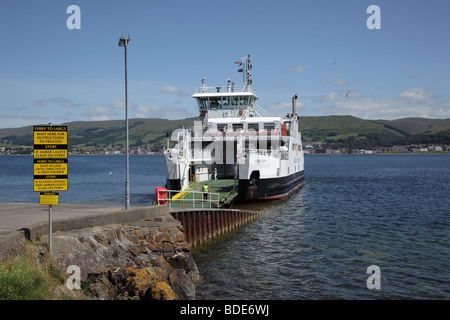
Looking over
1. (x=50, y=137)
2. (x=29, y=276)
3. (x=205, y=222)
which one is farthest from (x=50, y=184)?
(x=205, y=222)

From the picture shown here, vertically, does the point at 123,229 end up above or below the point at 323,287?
above

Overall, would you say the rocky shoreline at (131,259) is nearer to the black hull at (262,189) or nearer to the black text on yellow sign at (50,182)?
the black text on yellow sign at (50,182)

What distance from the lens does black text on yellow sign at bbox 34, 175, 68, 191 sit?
9531mm

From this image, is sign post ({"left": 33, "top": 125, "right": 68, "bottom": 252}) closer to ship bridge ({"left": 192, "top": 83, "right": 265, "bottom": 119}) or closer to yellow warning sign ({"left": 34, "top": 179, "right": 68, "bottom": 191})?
yellow warning sign ({"left": 34, "top": 179, "right": 68, "bottom": 191})

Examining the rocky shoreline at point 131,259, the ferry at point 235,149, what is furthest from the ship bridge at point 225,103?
the rocky shoreline at point 131,259

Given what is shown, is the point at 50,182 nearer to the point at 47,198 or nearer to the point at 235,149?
the point at 47,198

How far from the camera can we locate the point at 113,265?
1079 cm

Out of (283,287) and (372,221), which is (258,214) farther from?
(283,287)

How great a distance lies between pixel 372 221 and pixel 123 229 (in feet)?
58.4

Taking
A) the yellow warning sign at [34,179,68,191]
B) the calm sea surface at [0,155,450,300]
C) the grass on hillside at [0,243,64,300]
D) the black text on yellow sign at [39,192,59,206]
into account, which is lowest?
the calm sea surface at [0,155,450,300]

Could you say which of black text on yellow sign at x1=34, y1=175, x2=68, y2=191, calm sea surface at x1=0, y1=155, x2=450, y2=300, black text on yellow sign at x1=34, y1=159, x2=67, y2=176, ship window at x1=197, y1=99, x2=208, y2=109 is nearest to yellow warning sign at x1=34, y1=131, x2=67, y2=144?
black text on yellow sign at x1=34, y1=159, x2=67, y2=176

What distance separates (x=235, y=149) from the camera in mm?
35219

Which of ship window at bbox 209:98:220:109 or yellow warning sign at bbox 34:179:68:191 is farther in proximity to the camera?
ship window at bbox 209:98:220:109
